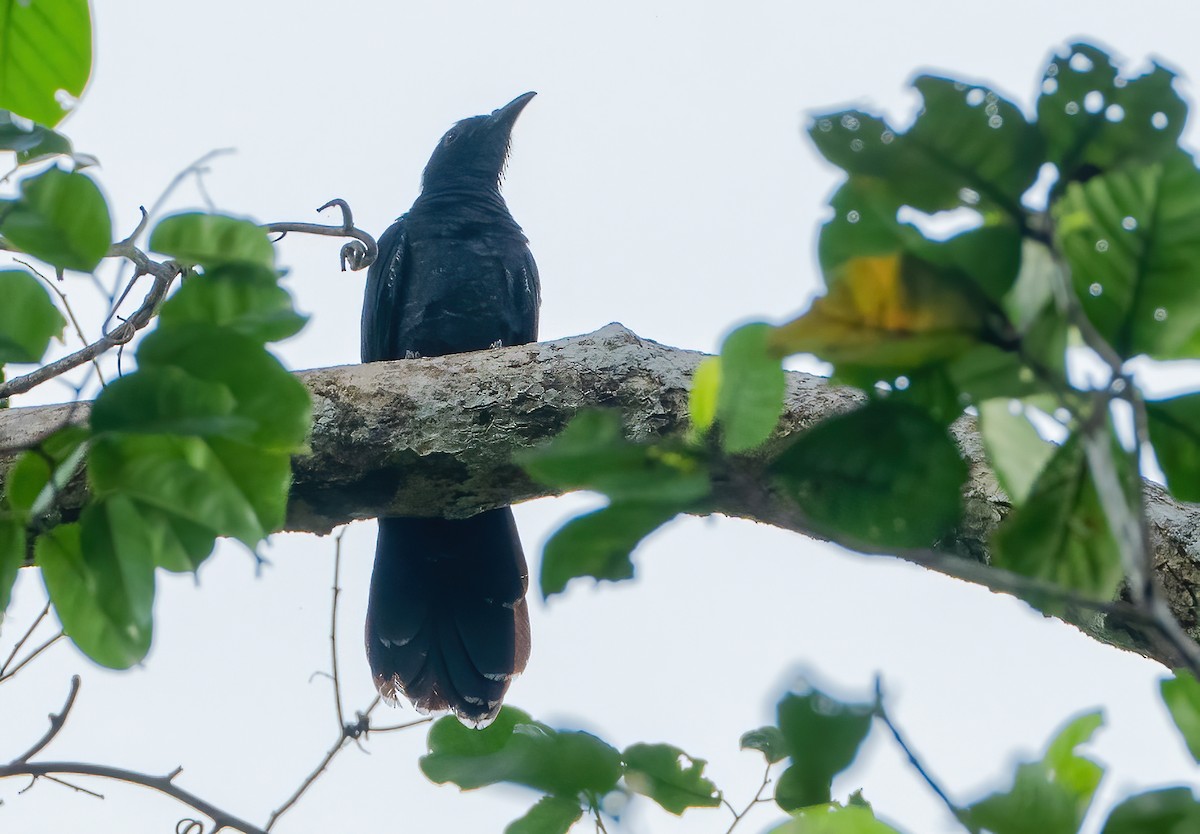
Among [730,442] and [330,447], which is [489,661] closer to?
[330,447]

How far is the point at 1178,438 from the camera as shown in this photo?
0.73 m

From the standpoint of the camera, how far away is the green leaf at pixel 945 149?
667mm

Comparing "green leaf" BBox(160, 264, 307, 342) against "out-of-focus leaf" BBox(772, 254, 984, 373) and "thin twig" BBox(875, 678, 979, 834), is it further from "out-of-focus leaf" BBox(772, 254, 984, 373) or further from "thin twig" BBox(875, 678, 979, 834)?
"thin twig" BBox(875, 678, 979, 834)

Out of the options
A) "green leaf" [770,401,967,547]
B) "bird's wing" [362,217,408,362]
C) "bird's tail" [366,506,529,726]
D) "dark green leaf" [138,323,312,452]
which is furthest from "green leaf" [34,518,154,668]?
"bird's wing" [362,217,408,362]

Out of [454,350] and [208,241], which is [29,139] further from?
[454,350]

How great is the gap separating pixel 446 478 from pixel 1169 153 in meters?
2.02

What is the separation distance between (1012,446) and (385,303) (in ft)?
12.7

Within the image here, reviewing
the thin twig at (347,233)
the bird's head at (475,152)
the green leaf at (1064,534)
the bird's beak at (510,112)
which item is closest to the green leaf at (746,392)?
the green leaf at (1064,534)

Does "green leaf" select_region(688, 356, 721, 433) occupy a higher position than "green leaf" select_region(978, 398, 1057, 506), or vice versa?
"green leaf" select_region(688, 356, 721, 433)

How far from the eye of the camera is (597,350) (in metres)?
2.63

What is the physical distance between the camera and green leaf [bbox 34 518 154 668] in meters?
0.89

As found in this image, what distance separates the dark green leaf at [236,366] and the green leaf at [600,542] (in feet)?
0.92

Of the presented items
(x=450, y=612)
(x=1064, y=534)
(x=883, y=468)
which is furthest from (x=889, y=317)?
(x=450, y=612)

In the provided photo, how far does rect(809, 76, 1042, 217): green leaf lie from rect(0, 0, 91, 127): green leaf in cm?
94
